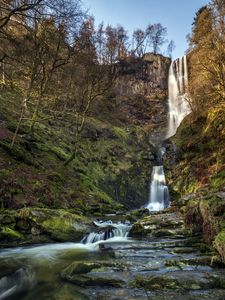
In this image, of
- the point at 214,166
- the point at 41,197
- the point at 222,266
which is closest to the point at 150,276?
the point at 222,266

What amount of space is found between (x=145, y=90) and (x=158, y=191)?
70.8 feet

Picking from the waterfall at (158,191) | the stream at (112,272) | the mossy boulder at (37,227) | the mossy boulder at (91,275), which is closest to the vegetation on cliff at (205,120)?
the waterfall at (158,191)

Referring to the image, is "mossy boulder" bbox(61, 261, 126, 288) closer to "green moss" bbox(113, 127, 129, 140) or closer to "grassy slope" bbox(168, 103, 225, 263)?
"grassy slope" bbox(168, 103, 225, 263)

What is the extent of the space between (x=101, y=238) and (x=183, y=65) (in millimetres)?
34845

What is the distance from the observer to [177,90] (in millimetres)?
40188

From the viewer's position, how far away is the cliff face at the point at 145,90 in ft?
122

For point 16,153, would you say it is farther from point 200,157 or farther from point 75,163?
point 200,157

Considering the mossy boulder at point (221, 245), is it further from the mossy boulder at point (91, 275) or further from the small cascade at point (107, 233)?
the small cascade at point (107, 233)

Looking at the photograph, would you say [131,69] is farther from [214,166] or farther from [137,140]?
[214,166]

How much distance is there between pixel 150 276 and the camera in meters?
6.49

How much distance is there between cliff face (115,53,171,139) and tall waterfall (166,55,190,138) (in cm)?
68

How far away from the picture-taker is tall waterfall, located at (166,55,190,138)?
119ft

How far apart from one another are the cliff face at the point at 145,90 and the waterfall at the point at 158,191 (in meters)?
11.1

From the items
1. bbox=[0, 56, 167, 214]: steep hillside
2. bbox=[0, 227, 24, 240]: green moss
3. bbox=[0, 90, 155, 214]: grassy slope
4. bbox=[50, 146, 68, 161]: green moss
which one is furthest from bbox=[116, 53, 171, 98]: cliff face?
bbox=[0, 227, 24, 240]: green moss
